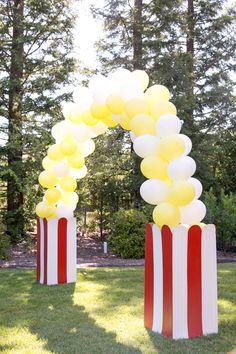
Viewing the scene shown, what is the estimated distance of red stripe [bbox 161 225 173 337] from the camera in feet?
15.1

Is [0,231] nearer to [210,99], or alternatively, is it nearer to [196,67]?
[210,99]

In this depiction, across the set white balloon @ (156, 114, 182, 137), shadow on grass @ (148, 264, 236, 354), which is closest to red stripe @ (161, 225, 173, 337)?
shadow on grass @ (148, 264, 236, 354)

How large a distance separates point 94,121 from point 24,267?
12.7ft

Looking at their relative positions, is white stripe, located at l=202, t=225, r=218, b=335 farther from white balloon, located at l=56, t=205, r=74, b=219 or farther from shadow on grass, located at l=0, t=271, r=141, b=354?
white balloon, located at l=56, t=205, r=74, b=219

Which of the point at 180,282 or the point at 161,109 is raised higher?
the point at 161,109

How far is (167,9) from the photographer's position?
48.4 ft

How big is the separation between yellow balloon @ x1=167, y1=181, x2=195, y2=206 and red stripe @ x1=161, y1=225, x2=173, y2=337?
32 centimetres

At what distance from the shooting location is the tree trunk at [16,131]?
12219mm

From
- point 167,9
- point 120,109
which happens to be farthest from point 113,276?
point 167,9

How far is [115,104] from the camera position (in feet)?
17.9

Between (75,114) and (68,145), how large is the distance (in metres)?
0.55

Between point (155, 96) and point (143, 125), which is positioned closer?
point (143, 125)

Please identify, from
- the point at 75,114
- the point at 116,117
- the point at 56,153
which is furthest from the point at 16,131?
the point at 116,117

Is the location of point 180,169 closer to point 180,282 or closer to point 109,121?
point 180,282
